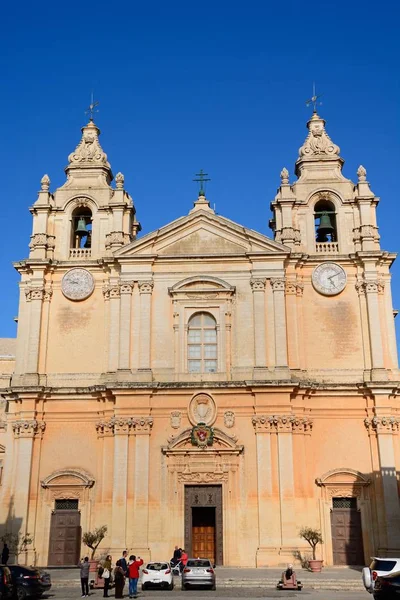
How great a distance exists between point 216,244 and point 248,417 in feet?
27.5

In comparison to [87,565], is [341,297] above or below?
above

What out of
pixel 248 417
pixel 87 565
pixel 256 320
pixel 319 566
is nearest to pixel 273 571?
pixel 319 566

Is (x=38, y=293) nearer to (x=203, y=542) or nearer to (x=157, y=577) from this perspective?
(x=203, y=542)

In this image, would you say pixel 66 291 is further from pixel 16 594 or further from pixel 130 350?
pixel 16 594

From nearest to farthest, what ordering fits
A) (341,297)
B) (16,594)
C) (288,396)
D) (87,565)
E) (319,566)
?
(16,594) < (87,565) < (319,566) < (288,396) < (341,297)

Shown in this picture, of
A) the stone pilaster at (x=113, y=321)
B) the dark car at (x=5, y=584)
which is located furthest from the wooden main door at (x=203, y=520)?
the dark car at (x=5, y=584)

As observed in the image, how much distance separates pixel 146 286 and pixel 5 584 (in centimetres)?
1672

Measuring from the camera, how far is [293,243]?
3409 cm

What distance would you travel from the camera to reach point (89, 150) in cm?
3769

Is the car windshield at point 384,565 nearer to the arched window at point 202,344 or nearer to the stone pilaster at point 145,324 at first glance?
the arched window at point 202,344

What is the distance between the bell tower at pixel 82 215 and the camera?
114 ft

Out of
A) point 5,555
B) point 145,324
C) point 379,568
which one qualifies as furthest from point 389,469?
point 5,555

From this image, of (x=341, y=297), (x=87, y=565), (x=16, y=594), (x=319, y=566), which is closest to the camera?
(x=16, y=594)

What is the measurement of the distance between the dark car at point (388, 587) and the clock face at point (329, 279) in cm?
1822
